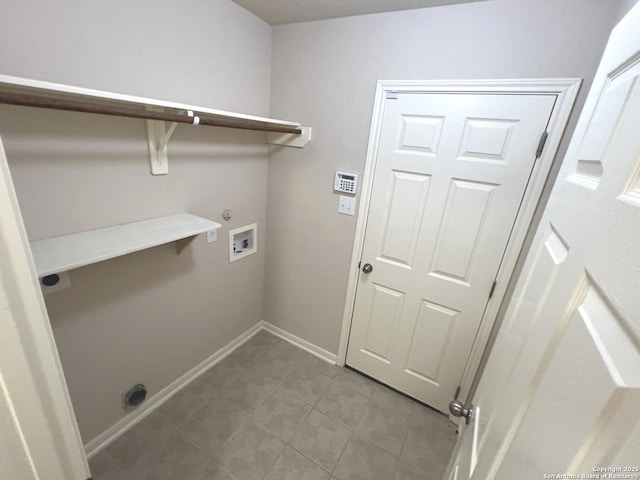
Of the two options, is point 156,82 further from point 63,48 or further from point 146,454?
point 146,454

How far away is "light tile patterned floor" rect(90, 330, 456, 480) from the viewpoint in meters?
1.44

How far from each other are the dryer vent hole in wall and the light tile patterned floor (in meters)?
0.16

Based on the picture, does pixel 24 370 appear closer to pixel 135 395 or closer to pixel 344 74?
pixel 135 395

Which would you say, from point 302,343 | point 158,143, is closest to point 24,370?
point 158,143

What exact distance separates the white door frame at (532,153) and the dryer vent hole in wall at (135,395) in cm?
149

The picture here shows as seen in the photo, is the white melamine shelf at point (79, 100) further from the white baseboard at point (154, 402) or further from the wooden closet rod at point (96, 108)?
the white baseboard at point (154, 402)

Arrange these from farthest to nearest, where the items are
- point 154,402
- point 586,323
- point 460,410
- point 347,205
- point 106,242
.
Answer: point 347,205 → point 154,402 → point 106,242 → point 460,410 → point 586,323

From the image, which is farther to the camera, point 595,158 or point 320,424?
point 320,424

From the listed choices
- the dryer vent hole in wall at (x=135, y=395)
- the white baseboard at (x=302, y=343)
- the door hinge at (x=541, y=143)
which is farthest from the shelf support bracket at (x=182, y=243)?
the door hinge at (x=541, y=143)

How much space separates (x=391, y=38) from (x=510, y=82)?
66 centimetres

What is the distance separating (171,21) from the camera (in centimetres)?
127

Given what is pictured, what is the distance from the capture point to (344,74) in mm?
1623

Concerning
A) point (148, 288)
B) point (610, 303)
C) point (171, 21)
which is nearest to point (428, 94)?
point (171, 21)

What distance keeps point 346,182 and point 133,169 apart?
3.90 feet
